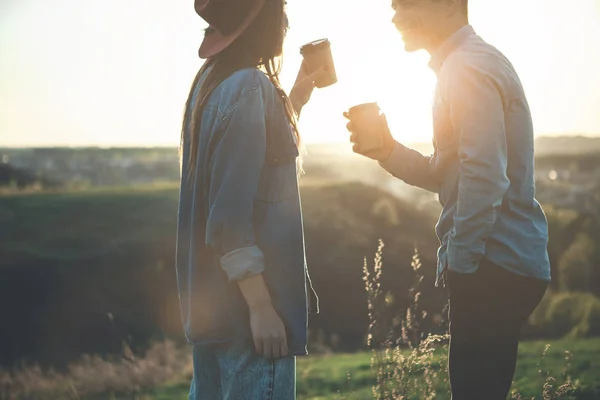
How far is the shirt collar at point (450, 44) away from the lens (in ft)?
8.86

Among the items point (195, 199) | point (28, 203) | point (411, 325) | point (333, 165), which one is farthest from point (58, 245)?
point (195, 199)

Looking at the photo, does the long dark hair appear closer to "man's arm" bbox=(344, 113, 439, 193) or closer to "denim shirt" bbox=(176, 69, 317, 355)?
"denim shirt" bbox=(176, 69, 317, 355)

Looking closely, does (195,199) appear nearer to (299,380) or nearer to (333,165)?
(299,380)

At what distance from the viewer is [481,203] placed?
8.08ft

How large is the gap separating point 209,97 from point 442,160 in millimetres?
853

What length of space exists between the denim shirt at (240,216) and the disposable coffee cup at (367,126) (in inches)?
23.2

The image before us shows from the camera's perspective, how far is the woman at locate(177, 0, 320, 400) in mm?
2305

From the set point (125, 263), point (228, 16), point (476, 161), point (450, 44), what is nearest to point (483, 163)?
point (476, 161)

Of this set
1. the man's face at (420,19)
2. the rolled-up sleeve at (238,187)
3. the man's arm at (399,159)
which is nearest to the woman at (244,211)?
the rolled-up sleeve at (238,187)

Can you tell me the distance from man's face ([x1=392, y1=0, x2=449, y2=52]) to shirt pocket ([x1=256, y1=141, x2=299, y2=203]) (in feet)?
2.22

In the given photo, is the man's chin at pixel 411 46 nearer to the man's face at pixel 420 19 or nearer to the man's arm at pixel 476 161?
the man's face at pixel 420 19

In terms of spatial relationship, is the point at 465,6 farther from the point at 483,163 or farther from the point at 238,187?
the point at 238,187

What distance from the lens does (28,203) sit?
96.6 feet

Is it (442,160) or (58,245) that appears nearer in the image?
(442,160)
